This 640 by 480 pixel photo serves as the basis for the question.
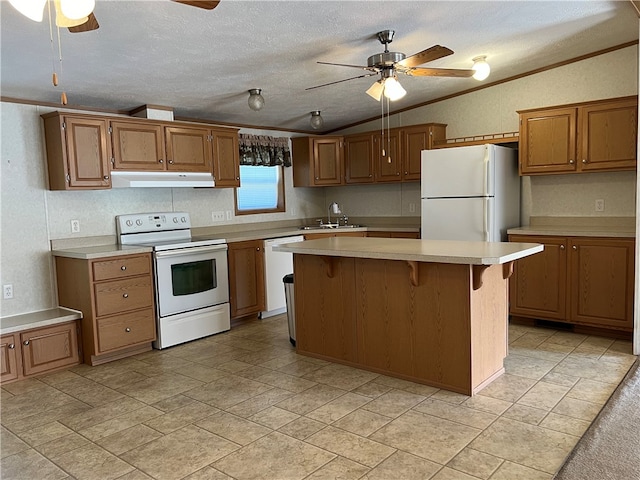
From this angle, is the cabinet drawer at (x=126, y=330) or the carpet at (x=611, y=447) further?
the cabinet drawer at (x=126, y=330)

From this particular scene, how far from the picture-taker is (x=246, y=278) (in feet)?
16.6

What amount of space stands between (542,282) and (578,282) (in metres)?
0.30

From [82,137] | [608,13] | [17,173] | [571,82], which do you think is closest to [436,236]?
[571,82]

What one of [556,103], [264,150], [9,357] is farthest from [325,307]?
[556,103]

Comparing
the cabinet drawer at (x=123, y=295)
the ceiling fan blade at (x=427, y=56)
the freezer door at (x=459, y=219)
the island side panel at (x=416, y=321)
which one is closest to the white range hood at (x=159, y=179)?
the cabinet drawer at (x=123, y=295)

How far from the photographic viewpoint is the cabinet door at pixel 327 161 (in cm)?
625

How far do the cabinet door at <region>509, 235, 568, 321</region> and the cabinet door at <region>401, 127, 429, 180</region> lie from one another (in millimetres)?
1488

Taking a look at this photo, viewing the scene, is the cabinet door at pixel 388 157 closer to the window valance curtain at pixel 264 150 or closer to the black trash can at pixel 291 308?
the window valance curtain at pixel 264 150

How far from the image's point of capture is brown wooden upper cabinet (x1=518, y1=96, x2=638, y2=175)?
4180mm

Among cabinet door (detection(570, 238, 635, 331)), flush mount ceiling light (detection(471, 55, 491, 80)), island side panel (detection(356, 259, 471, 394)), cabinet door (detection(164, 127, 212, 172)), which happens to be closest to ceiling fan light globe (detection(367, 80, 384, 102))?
flush mount ceiling light (detection(471, 55, 491, 80))

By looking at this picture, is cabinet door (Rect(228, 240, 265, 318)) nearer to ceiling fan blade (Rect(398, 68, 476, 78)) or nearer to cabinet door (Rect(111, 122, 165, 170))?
cabinet door (Rect(111, 122, 165, 170))

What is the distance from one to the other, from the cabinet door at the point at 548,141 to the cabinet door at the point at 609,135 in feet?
0.32

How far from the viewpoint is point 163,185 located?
4473mm

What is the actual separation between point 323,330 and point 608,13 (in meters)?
3.18
